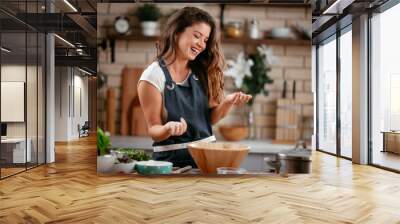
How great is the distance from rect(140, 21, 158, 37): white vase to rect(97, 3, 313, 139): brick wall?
12 centimetres

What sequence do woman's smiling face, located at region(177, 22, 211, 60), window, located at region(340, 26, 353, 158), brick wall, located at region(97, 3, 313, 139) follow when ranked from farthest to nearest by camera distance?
window, located at region(340, 26, 353, 158) < brick wall, located at region(97, 3, 313, 139) < woman's smiling face, located at region(177, 22, 211, 60)

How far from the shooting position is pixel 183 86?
5086 mm

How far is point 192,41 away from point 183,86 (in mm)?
536

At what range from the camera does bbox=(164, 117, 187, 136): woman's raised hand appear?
508 centimetres

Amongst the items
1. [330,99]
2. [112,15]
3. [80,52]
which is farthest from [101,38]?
[330,99]

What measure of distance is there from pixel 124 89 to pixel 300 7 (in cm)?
235

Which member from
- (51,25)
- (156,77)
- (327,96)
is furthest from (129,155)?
(327,96)

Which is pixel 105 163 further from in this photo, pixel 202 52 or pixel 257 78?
pixel 257 78

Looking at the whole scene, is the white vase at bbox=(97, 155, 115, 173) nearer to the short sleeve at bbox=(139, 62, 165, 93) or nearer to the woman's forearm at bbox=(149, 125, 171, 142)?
the woman's forearm at bbox=(149, 125, 171, 142)

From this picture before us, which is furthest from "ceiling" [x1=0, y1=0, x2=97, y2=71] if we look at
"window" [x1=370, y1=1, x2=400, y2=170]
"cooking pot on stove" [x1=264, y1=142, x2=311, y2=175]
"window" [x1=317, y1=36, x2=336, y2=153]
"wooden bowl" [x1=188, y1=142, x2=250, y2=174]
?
"window" [x1=317, y1=36, x2=336, y2=153]

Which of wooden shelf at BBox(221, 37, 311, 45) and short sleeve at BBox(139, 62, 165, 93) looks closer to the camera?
short sleeve at BBox(139, 62, 165, 93)

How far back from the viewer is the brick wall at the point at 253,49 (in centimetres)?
514

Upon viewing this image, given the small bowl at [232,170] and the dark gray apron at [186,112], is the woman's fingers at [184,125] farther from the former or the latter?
the small bowl at [232,170]

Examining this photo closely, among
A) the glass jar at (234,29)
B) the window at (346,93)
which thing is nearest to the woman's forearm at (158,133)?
the glass jar at (234,29)
